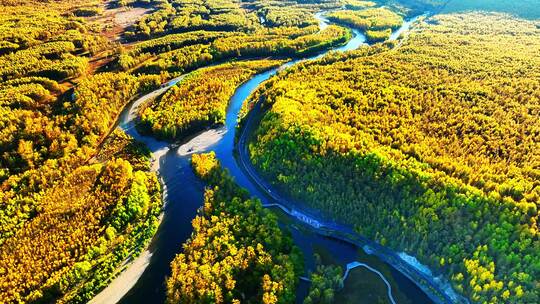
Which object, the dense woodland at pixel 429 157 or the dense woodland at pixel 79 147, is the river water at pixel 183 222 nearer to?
the dense woodland at pixel 79 147

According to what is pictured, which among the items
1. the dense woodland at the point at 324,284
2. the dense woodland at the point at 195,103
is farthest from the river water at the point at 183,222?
the dense woodland at the point at 195,103

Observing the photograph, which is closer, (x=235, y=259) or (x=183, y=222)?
(x=235, y=259)

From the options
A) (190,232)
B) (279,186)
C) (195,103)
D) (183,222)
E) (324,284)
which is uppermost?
(195,103)

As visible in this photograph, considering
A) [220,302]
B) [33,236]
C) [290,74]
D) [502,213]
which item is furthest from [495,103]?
[33,236]

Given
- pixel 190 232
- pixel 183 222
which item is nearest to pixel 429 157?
pixel 190 232

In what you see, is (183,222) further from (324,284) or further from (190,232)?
(324,284)

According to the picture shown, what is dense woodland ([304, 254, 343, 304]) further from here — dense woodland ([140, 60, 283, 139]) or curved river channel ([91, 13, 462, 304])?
dense woodland ([140, 60, 283, 139])

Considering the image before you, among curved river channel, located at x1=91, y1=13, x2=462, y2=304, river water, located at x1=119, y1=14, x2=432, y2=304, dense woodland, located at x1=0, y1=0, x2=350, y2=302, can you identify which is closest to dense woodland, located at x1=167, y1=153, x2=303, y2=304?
dense woodland, located at x1=0, y1=0, x2=350, y2=302

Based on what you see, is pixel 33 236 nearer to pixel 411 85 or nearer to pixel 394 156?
pixel 394 156
